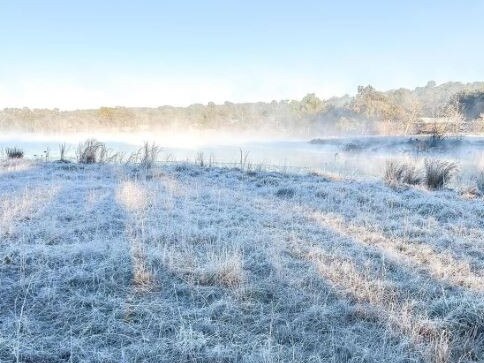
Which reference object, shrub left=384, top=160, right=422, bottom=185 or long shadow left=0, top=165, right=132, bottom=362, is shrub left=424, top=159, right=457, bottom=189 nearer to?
shrub left=384, top=160, right=422, bottom=185

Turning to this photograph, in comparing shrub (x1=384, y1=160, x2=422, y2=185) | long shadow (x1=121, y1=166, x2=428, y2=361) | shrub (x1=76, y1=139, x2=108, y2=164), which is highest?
shrub (x1=76, y1=139, x2=108, y2=164)

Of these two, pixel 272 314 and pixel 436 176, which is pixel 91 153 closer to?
pixel 436 176

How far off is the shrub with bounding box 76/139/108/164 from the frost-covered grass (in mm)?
5242

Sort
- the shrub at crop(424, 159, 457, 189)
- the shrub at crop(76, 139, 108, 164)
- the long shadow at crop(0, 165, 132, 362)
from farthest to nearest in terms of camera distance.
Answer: the shrub at crop(76, 139, 108, 164)
the shrub at crop(424, 159, 457, 189)
the long shadow at crop(0, 165, 132, 362)

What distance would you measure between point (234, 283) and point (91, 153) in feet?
29.8

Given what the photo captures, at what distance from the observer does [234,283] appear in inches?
116

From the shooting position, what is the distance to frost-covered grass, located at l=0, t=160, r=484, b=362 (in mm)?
2184

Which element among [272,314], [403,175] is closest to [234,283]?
[272,314]

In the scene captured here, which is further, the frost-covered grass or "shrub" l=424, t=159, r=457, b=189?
"shrub" l=424, t=159, r=457, b=189

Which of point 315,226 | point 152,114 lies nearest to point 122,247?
point 315,226

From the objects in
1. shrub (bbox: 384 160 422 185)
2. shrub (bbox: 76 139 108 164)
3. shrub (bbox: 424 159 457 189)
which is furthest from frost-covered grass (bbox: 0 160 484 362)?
shrub (bbox: 76 139 108 164)

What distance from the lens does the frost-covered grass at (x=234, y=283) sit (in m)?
2.18

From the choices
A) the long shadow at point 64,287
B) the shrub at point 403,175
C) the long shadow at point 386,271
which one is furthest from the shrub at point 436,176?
the long shadow at point 64,287

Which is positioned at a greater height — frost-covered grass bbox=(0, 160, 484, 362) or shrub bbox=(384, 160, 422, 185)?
shrub bbox=(384, 160, 422, 185)
